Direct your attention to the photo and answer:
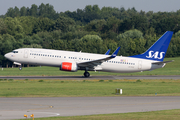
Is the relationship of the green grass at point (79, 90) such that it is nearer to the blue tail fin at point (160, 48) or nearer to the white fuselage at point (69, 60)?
the white fuselage at point (69, 60)

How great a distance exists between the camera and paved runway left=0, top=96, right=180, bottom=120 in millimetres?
19866

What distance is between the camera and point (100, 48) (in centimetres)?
11538

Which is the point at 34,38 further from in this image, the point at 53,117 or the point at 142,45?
the point at 53,117

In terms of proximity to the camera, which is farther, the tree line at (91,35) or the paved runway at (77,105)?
the tree line at (91,35)

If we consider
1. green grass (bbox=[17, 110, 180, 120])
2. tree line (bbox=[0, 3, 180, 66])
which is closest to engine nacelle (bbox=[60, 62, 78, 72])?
green grass (bbox=[17, 110, 180, 120])

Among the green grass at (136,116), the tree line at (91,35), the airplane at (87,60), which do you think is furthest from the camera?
the tree line at (91,35)

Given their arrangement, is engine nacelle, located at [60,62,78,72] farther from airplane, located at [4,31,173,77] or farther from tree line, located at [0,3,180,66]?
tree line, located at [0,3,180,66]

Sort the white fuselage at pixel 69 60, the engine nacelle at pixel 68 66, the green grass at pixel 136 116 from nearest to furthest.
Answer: the green grass at pixel 136 116, the engine nacelle at pixel 68 66, the white fuselage at pixel 69 60

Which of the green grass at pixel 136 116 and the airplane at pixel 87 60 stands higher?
the airplane at pixel 87 60

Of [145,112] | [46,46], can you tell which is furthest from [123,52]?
[145,112]

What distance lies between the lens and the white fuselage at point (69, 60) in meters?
47.3

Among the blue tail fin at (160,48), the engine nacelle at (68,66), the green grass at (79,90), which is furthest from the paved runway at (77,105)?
the blue tail fin at (160,48)

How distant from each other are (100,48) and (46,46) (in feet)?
91.2

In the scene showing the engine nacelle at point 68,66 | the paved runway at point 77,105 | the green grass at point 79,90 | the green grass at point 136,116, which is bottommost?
the green grass at point 136,116
